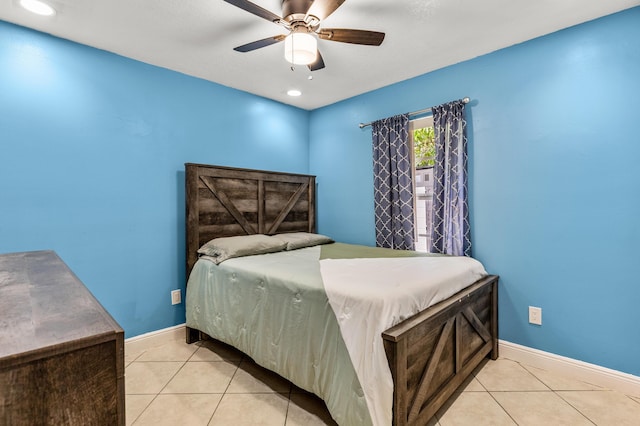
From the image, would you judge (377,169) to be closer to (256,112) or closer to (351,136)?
(351,136)

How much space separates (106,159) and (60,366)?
7.77 feet

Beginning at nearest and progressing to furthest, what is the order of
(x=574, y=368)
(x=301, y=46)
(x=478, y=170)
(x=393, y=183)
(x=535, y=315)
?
(x=301, y=46), (x=574, y=368), (x=535, y=315), (x=478, y=170), (x=393, y=183)

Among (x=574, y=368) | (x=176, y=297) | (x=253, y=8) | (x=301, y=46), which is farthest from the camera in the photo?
(x=176, y=297)

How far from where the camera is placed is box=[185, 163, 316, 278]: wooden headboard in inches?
115

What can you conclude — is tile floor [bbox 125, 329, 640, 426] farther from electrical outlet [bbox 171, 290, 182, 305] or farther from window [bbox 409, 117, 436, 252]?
window [bbox 409, 117, 436, 252]

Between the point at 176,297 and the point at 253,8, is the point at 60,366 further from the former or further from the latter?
the point at 176,297

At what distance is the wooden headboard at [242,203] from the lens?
292cm

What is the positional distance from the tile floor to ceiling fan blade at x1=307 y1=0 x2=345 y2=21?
2337 mm

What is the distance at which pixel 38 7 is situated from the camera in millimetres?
2012

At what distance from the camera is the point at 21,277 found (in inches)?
49.6

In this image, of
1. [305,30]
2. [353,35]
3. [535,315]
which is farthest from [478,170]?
[305,30]

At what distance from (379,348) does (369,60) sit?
7.91 feet

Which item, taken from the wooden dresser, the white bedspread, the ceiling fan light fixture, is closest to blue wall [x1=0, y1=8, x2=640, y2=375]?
the white bedspread

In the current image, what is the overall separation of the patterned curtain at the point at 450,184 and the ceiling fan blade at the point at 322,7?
158 centimetres
